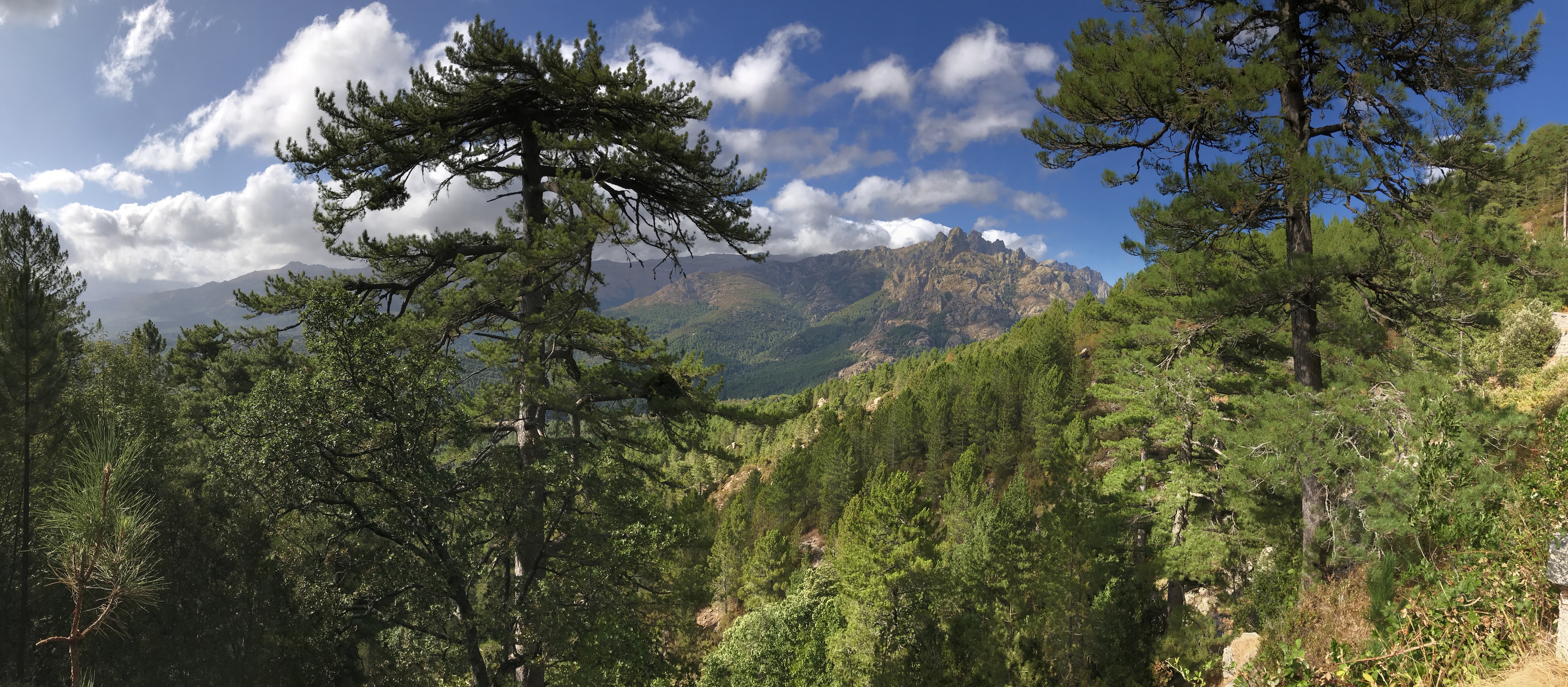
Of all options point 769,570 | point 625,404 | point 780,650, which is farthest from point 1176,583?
point 769,570

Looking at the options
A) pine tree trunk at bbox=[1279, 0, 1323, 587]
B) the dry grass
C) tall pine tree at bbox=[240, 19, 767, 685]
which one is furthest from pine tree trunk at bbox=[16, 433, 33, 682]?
pine tree trunk at bbox=[1279, 0, 1323, 587]

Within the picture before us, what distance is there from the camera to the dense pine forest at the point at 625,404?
5.51m

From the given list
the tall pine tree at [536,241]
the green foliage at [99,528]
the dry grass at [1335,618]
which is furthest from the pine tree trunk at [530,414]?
the dry grass at [1335,618]

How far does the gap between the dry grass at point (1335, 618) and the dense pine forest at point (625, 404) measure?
4 centimetres

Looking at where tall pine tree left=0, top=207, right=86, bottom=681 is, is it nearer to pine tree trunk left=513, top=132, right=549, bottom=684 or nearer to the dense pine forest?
the dense pine forest

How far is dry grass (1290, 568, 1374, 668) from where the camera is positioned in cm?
541

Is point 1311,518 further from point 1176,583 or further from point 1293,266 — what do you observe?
point 1176,583

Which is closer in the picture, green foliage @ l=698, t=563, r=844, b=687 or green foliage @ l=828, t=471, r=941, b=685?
green foliage @ l=828, t=471, r=941, b=685

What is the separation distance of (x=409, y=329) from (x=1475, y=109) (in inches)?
563

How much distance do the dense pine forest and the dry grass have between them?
44 millimetres

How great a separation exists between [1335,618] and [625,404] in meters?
9.83

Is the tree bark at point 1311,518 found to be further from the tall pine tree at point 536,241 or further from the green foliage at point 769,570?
the green foliage at point 769,570

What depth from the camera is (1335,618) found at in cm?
589

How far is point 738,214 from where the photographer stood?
34.4 feet
